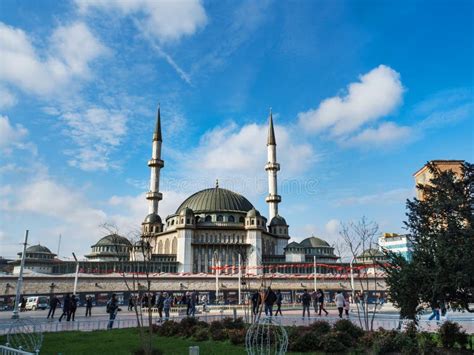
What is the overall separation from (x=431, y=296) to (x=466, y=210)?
289cm

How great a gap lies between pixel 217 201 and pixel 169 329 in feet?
183

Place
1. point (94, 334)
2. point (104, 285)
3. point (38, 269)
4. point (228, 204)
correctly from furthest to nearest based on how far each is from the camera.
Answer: point (228, 204) < point (38, 269) < point (104, 285) < point (94, 334)

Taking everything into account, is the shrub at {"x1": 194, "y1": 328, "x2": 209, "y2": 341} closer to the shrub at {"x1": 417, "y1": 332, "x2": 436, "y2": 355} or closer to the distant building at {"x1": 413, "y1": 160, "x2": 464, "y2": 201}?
the shrub at {"x1": 417, "y1": 332, "x2": 436, "y2": 355}

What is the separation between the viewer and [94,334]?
14.8m

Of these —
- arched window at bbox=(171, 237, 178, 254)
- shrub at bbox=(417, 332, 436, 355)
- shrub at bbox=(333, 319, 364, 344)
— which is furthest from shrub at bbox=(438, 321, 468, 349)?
arched window at bbox=(171, 237, 178, 254)

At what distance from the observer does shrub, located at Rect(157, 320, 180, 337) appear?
14.7 m

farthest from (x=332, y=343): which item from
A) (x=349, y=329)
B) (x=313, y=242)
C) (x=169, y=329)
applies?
(x=313, y=242)

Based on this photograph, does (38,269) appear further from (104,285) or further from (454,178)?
(454,178)

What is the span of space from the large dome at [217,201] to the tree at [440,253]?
5618cm

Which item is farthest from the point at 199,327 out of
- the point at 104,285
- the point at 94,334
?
the point at 104,285

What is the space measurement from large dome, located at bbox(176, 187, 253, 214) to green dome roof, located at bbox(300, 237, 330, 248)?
40.3 feet

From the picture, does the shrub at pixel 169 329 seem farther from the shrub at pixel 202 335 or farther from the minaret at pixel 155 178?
the minaret at pixel 155 178

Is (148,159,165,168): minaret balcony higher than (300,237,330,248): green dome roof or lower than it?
higher

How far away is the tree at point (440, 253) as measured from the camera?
11.6m
